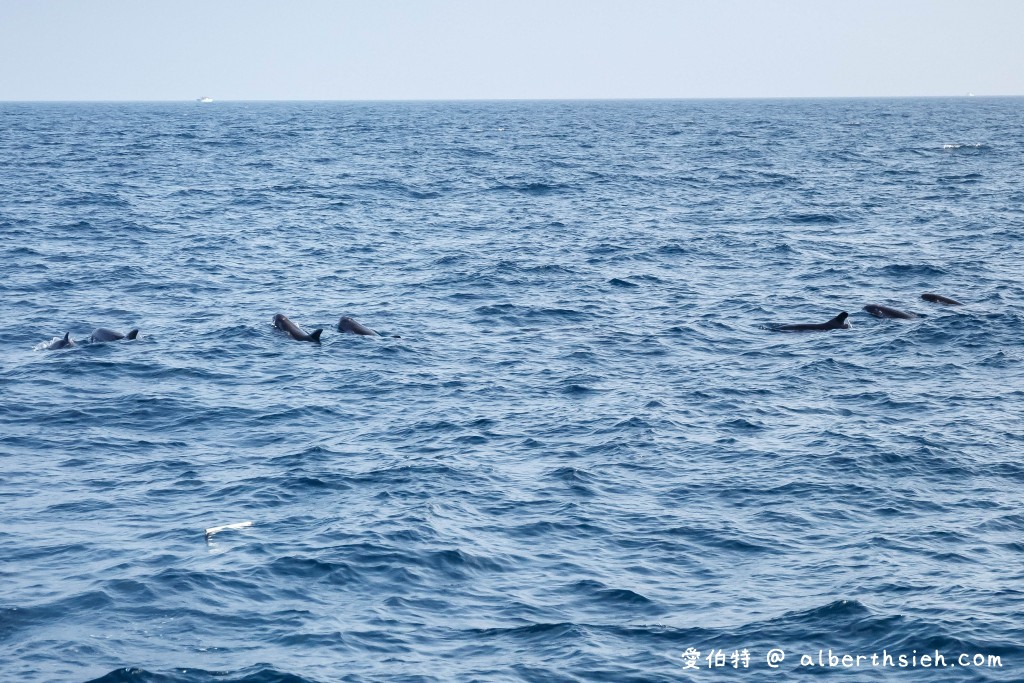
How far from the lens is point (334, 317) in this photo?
37906 millimetres

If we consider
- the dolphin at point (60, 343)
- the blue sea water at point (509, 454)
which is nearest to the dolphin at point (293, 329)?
the blue sea water at point (509, 454)

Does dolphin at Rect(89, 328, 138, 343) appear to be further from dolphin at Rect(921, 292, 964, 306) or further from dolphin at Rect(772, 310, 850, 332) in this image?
dolphin at Rect(921, 292, 964, 306)

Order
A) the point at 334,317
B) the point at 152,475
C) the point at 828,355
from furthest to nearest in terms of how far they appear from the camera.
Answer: the point at 334,317
the point at 828,355
the point at 152,475

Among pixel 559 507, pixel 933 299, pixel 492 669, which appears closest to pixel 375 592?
pixel 492 669

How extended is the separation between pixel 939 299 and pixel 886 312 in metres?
3.06

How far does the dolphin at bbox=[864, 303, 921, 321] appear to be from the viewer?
36469 millimetres

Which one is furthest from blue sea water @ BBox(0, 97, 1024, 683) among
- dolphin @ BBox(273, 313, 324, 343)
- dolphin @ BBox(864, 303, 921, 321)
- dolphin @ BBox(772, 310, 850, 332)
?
dolphin @ BBox(864, 303, 921, 321)

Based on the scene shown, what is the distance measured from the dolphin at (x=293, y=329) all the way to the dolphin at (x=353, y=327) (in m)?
0.71

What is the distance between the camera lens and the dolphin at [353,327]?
116 ft

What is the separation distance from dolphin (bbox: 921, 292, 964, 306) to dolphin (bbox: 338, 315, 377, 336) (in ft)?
62.0

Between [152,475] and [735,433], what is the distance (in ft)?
42.3

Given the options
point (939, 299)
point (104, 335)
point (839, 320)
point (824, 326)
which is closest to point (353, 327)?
point (104, 335)

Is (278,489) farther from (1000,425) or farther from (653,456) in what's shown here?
(1000,425)

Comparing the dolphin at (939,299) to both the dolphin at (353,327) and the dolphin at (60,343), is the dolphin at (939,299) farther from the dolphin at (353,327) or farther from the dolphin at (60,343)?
the dolphin at (60,343)
